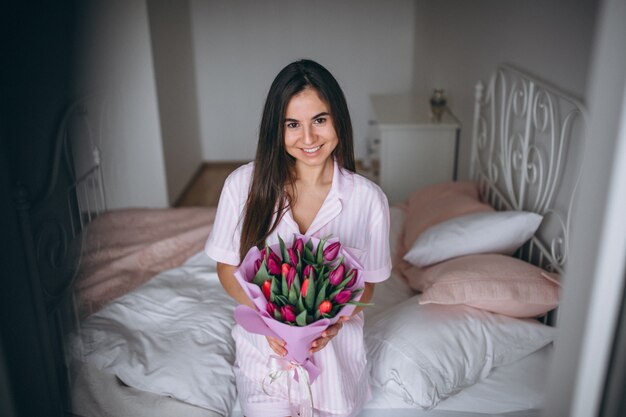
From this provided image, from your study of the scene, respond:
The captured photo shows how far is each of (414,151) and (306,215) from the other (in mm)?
1856

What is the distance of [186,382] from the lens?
4.68 ft

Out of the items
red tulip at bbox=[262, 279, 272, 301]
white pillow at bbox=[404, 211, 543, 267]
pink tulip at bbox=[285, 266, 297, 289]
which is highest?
pink tulip at bbox=[285, 266, 297, 289]

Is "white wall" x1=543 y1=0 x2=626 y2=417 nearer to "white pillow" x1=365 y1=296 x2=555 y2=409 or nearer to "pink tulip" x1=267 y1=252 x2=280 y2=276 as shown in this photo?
"pink tulip" x1=267 y1=252 x2=280 y2=276

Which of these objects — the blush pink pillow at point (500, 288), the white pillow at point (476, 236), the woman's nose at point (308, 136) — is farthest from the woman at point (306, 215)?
the white pillow at point (476, 236)

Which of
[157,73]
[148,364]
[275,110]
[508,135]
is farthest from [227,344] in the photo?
[157,73]

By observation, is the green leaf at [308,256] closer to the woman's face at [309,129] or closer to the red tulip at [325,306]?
the red tulip at [325,306]

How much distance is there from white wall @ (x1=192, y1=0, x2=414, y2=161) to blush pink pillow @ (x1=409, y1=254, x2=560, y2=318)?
3.39 meters

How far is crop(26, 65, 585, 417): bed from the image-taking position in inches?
55.8

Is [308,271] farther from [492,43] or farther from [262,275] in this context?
[492,43]

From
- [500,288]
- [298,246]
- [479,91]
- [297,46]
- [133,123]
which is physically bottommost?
[500,288]

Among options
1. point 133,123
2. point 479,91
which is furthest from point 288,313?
point 133,123

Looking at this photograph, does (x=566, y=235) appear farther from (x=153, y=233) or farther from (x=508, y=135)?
(x=153, y=233)

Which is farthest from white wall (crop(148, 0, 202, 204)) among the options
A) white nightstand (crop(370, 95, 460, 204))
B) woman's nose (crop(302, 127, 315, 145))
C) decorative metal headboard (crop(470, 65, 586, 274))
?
woman's nose (crop(302, 127, 315, 145))

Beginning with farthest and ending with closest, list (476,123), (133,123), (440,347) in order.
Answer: (133,123) → (476,123) → (440,347)
